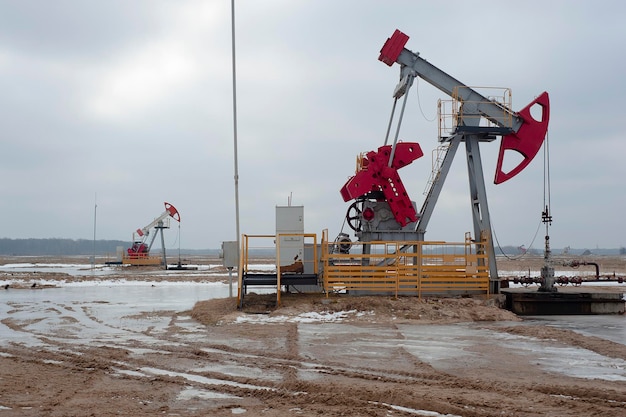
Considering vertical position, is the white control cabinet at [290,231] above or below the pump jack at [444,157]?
below

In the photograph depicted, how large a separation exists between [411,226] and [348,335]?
693cm

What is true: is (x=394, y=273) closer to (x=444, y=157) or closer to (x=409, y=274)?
(x=409, y=274)

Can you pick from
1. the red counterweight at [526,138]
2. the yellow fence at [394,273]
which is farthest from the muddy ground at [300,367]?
the red counterweight at [526,138]

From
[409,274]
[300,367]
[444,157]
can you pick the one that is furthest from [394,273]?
[300,367]

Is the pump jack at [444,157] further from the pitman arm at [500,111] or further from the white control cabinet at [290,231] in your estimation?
the white control cabinet at [290,231]

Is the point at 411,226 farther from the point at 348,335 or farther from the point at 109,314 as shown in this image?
the point at 109,314

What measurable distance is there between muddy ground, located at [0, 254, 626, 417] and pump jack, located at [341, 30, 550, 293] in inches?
140

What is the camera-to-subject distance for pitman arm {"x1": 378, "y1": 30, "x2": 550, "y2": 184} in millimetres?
18391

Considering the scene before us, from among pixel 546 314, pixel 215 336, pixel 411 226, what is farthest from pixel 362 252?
pixel 215 336

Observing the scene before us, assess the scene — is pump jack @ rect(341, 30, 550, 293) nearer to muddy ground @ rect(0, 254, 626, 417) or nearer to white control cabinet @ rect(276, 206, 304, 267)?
white control cabinet @ rect(276, 206, 304, 267)

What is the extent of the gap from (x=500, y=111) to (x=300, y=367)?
42.0ft

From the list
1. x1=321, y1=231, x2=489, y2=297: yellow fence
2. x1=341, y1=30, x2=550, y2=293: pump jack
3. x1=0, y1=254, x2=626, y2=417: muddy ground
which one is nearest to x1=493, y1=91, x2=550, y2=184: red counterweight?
x1=341, y1=30, x2=550, y2=293: pump jack

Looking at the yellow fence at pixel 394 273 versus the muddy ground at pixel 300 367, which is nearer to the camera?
the muddy ground at pixel 300 367

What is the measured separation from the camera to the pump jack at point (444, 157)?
59.7ft
